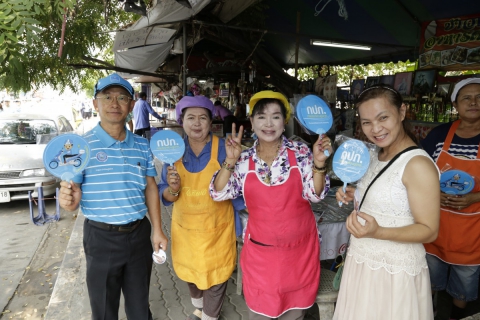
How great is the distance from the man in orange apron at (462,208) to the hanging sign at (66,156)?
7.81 ft

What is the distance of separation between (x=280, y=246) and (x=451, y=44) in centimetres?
558

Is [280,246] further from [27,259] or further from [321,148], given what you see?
[27,259]

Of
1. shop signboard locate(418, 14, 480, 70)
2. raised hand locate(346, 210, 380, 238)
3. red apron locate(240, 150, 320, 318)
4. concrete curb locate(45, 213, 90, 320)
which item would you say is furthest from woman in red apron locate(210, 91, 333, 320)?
shop signboard locate(418, 14, 480, 70)

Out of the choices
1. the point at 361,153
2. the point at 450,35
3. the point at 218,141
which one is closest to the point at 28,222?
the point at 218,141

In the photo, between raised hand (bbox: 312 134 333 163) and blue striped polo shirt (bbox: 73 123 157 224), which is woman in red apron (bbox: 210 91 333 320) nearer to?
raised hand (bbox: 312 134 333 163)

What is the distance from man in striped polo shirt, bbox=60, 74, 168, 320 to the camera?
6.57 feet

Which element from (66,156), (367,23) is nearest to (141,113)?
(367,23)

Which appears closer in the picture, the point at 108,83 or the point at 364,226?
the point at 364,226

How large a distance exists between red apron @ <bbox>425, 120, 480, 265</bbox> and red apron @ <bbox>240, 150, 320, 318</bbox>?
1069 mm

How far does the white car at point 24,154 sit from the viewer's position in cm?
573

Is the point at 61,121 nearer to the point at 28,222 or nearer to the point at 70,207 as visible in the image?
the point at 28,222

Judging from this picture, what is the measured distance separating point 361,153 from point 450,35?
5457mm

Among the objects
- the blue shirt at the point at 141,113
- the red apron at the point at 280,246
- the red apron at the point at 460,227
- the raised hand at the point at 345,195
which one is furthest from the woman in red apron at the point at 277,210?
the blue shirt at the point at 141,113

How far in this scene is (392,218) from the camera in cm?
159
